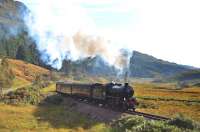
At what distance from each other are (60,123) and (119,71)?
2990 centimetres

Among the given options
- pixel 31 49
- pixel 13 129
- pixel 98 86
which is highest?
pixel 31 49

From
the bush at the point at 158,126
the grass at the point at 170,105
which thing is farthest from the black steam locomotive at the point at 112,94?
the bush at the point at 158,126

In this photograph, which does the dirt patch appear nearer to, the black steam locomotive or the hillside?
the black steam locomotive

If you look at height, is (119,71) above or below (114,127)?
above

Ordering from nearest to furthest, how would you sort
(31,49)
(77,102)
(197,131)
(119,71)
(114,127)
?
(197,131) → (114,127) → (77,102) → (119,71) → (31,49)

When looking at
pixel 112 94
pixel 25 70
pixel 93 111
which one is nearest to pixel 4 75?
pixel 93 111

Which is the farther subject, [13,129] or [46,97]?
[46,97]

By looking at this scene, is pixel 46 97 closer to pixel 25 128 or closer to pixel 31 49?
pixel 25 128

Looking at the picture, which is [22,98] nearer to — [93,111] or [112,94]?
[93,111]

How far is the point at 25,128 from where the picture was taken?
47344 millimetres

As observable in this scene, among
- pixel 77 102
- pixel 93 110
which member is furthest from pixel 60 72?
pixel 93 110

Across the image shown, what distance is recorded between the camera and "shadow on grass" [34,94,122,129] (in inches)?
1946

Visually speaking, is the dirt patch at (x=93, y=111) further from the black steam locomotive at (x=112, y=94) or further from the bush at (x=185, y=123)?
the bush at (x=185, y=123)

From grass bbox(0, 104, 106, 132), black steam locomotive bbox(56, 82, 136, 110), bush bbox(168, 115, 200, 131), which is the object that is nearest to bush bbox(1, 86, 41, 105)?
grass bbox(0, 104, 106, 132)
